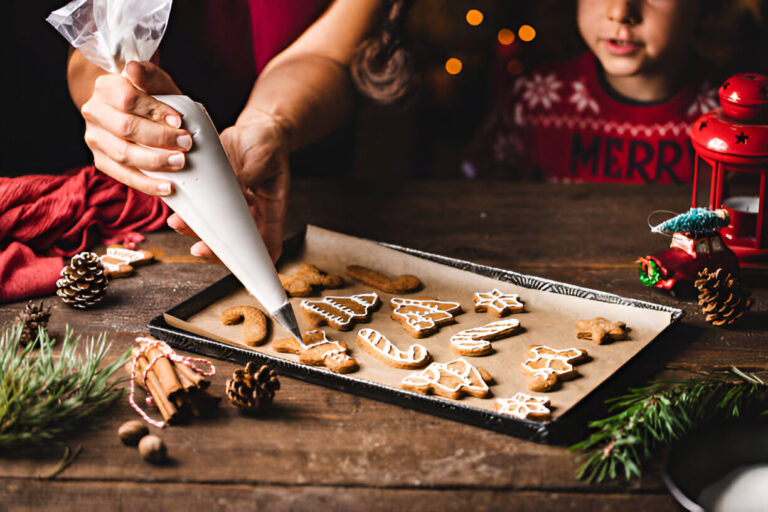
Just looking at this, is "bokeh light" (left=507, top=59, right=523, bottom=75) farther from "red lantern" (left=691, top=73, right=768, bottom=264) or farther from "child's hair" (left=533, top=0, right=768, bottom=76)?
"red lantern" (left=691, top=73, right=768, bottom=264)

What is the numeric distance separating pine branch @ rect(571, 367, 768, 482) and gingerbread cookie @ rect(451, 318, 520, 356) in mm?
212

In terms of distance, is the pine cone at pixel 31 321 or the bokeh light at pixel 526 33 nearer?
the pine cone at pixel 31 321

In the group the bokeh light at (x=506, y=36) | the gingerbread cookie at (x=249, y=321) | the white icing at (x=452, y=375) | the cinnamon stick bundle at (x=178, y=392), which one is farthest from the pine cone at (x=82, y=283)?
the bokeh light at (x=506, y=36)

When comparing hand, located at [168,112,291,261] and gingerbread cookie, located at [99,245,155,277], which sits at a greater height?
hand, located at [168,112,291,261]

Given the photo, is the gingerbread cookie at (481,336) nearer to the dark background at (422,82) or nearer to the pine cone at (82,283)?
the pine cone at (82,283)

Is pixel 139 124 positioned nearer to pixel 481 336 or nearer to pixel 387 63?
pixel 481 336

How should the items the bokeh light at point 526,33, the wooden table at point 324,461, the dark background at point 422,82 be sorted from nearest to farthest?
the wooden table at point 324,461
the dark background at point 422,82
the bokeh light at point 526,33

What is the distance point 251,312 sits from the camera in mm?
1281

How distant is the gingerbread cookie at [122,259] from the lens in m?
1.48

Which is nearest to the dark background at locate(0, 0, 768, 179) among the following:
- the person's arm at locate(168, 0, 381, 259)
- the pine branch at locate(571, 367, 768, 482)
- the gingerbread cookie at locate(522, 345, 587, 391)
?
the person's arm at locate(168, 0, 381, 259)

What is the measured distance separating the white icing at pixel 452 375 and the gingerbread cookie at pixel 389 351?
22mm

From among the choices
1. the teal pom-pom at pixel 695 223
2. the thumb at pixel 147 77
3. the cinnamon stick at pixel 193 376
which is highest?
the thumb at pixel 147 77

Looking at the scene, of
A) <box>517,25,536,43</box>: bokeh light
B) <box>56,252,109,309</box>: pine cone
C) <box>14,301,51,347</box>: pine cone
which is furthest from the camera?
<box>517,25,536,43</box>: bokeh light

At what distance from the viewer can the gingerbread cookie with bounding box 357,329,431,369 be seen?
1.15m
